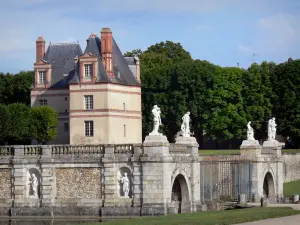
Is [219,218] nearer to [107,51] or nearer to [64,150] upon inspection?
[64,150]

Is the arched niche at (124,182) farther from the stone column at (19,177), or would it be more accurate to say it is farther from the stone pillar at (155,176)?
the stone column at (19,177)

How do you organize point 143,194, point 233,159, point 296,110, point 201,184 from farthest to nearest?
point 296,110 < point 233,159 < point 201,184 < point 143,194

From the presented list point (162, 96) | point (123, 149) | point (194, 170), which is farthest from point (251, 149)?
point (162, 96)

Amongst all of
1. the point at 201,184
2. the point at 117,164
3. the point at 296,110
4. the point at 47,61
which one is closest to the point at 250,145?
the point at 201,184

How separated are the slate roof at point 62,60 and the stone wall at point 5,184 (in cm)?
2983

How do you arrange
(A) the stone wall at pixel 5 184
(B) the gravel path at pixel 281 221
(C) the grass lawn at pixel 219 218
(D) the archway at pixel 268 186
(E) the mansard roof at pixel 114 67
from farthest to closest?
(E) the mansard roof at pixel 114 67, (D) the archway at pixel 268 186, (A) the stone wall at pixel 5 184, (C) the grass lawn at pixel 219 218, (B) the gravel path at pixel 281 221

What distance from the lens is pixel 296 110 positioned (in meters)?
72.6

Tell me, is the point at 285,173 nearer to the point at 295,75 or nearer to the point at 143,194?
the point at 295,75

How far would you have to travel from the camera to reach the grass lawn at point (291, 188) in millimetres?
54491

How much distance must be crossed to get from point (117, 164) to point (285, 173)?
23737 mm

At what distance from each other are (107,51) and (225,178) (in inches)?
1022

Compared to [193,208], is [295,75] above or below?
above

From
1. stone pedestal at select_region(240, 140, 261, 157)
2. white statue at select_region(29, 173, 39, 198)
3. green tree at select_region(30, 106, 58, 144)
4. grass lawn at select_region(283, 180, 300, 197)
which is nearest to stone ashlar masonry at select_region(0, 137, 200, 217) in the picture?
white statue at select_region(29, 173, 39, 198)

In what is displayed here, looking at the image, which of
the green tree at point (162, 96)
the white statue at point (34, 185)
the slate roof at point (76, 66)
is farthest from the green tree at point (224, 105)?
the white statue at point (34, 185)
